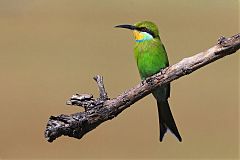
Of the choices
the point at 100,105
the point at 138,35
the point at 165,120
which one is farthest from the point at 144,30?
the point at 100,105

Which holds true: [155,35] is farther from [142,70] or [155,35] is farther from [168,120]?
[168,120]

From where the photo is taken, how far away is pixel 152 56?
1698 millimetres

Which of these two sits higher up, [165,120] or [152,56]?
[152,56]

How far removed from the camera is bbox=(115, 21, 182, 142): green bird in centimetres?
166

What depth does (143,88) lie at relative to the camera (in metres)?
1.25

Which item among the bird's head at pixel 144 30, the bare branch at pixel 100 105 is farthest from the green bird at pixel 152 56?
the bare branch at pixel 100 105

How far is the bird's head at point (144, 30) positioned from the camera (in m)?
1.67

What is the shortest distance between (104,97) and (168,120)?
44 centimetres

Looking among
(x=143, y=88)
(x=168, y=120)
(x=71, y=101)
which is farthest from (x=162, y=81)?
(x=168, y=120)

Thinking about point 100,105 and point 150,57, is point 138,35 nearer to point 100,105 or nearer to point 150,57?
point 150,57

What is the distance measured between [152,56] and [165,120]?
264mm

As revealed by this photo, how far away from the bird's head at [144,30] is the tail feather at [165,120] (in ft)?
0.88

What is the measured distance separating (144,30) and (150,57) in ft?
0.36

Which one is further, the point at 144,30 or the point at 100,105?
the point at 144,30
